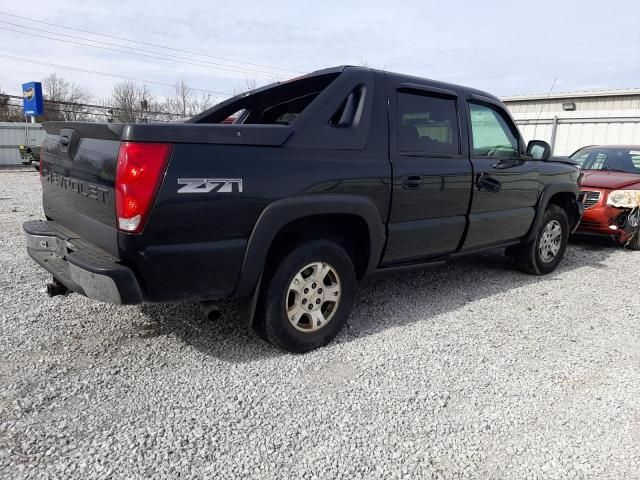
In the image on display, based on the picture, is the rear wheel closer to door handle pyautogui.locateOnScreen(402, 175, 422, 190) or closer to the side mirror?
the side mirror

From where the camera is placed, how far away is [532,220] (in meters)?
5.13

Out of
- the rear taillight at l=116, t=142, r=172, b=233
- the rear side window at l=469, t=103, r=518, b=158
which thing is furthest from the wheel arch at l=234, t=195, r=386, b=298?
the rear side window at l=469, t=103, r=518, b=158

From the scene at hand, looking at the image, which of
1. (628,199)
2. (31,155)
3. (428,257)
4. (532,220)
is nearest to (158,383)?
(428,257)

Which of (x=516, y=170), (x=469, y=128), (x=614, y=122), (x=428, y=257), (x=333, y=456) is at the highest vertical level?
(x=614, y=122)

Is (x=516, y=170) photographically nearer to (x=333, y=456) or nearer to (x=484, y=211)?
(x=484, y=211)

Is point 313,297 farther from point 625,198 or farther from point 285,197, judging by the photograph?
point 625,198

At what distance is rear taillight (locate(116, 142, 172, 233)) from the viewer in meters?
2.48

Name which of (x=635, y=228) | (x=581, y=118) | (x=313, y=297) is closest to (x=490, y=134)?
(x=313, y=297)

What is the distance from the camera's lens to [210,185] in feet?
8.64

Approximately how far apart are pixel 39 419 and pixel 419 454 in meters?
1.91

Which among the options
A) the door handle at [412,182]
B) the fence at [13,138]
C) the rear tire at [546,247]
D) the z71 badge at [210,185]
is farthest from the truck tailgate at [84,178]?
the fence at [13,138]

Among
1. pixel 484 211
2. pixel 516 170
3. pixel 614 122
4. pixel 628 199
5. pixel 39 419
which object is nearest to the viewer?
pixel 39 419

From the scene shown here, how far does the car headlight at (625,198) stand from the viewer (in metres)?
6.67

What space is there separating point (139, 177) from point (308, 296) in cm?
136
